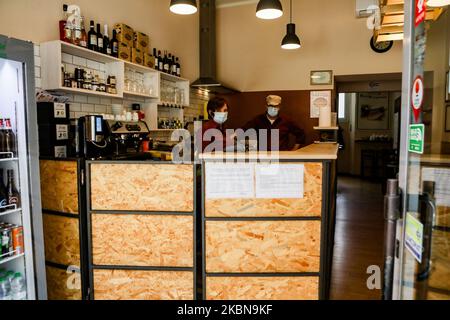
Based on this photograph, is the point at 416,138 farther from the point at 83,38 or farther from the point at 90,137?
the point at 83,38

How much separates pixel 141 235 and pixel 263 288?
→ 98 cm

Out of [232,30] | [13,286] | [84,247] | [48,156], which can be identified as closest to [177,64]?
[232,30]

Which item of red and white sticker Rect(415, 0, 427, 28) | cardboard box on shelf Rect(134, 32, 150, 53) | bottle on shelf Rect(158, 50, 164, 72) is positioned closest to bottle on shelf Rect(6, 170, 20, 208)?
red and white sticker Rect(415, 0, 427, 28)

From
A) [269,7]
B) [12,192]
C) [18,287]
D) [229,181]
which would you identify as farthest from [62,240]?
[269,7]

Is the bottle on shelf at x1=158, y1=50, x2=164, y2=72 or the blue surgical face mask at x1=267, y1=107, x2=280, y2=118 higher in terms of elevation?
the bottle on shelf at x1=158, y1=50, x2=164, y2=72

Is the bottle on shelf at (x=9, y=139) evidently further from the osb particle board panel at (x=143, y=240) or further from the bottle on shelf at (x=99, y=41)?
the bottle on shelf at (x=99, y=41)

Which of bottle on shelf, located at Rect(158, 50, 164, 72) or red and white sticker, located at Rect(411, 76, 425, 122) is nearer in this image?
red and white sticker, located at Rect(411, 76, 425, 122)

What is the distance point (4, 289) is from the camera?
2.17 m

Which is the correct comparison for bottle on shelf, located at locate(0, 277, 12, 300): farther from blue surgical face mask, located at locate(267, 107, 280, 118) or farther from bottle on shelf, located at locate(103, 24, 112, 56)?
blue surgical face mask, located at locate(267, 107, 280, 118)

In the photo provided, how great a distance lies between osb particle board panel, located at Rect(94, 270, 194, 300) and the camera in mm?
2592

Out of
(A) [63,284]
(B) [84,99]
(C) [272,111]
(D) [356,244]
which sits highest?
(B) [84,99]

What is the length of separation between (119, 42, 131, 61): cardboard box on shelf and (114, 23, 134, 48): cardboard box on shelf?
0.04 m

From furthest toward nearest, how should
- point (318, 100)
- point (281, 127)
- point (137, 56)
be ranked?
point (318, 100), point (137, 56), point (281, 127)
